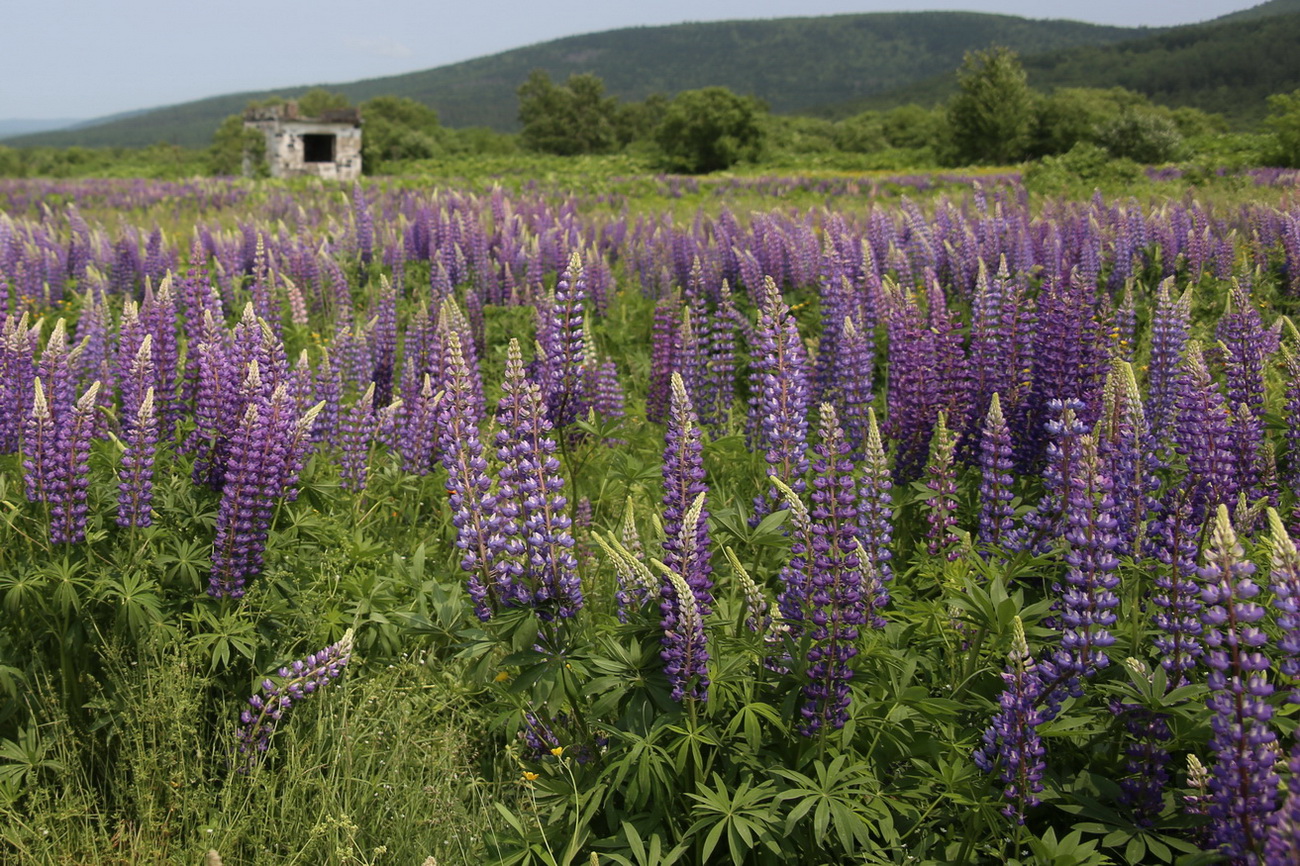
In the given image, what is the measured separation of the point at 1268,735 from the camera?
5.48 ft

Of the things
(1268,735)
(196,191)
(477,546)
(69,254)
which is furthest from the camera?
(196,191)

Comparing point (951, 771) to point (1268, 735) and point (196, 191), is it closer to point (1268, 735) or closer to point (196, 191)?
point (1268, 735)

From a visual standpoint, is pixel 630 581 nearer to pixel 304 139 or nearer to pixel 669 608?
pixel 669 608

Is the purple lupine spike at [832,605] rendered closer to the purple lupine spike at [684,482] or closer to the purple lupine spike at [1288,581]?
the purple lupine spike at [684,482]

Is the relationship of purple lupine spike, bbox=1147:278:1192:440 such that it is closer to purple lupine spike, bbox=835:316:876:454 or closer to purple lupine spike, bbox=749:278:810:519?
purple lupine spike, bbox=835:316:876:454

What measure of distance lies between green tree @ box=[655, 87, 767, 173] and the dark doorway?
1173 cm

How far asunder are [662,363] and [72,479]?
3245 mm

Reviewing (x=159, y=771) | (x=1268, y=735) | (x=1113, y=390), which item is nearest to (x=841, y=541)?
(x=1268, y=735)

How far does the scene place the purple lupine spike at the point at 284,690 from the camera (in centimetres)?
297

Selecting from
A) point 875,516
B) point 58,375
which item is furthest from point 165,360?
point 875,516

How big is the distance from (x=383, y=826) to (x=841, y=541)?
5.74 feet

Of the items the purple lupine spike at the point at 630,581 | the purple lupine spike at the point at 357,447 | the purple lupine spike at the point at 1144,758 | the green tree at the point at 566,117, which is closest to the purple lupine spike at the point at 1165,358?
the purple lupine spike at the point at 1144,758

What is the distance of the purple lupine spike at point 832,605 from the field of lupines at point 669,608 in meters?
0.01

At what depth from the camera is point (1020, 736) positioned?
2.06 m
